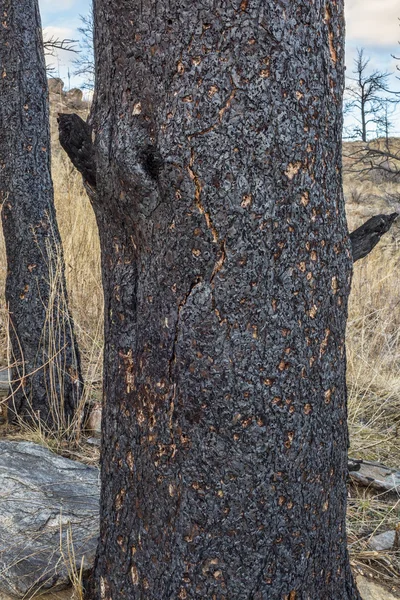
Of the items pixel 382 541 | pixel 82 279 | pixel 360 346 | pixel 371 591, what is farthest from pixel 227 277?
pixel 360 346

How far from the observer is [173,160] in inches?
46.0

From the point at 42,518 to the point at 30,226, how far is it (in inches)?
57.5

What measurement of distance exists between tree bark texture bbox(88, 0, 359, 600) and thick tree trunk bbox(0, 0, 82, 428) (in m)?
1.63

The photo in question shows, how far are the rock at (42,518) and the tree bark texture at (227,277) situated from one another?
0.48 metres

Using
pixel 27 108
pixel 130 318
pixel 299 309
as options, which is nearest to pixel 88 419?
pixel 27 108

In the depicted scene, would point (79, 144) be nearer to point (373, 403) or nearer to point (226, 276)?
point (226, 276)

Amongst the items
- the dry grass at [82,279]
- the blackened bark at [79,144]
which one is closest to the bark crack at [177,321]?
the blackened bark at [79,144]

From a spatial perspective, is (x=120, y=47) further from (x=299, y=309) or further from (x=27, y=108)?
(x=27, y=108)

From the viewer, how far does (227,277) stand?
3.88ft

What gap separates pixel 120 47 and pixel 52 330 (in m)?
1.86

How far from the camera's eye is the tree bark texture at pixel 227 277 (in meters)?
1.15

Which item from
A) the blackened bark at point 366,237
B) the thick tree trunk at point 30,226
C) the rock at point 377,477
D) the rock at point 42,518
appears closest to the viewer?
the blackened bark at point 366,237

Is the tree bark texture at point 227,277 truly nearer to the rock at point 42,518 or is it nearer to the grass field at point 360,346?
the rock at point 42,518

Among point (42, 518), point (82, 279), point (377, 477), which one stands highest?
point (82, 279)
